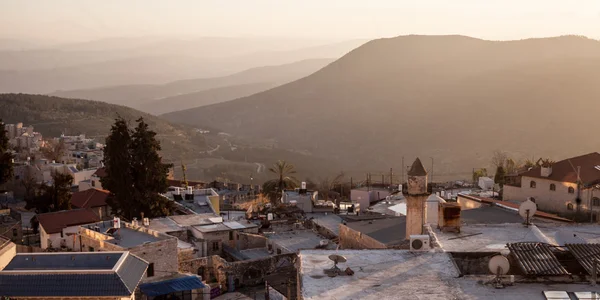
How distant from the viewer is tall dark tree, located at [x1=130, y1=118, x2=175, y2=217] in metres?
31.5

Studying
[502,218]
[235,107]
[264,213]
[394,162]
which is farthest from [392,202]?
[235,107]

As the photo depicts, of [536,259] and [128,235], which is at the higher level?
[536,259]

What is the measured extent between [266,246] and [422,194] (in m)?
11.1

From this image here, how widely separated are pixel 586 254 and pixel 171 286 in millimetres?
13650

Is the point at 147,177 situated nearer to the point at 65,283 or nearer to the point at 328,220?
the point at 328,220

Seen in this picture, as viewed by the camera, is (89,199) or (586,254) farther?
(89,199)

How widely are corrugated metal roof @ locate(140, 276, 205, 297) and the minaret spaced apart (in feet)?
26.2

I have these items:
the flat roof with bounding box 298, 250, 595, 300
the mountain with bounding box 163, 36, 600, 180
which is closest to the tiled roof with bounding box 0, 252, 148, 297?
the flat roof with bounding box 298, 250, 595, 300

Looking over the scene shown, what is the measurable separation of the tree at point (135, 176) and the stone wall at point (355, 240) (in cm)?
1253

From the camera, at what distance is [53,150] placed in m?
64.1

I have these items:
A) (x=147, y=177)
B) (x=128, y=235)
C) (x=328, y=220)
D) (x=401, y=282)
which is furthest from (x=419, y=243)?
(x=147, y=177)

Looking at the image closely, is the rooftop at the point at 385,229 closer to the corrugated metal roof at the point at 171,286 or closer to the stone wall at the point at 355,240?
the stone wall at the point at 355,240

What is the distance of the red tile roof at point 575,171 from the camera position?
31359 millimetres

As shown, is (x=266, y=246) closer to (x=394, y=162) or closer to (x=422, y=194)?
(x=422, y=194)
